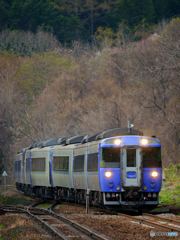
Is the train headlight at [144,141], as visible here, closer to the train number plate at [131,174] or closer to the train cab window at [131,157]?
the train cab window at [131,157]

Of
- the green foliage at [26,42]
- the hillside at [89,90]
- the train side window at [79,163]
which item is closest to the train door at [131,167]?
the train side window at [79,163]

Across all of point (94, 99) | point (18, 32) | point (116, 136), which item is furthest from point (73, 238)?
point (18, 32)

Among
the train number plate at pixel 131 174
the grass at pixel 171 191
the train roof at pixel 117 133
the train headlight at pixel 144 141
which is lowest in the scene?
the grass at pixel 171 191

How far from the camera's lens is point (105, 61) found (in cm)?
7519

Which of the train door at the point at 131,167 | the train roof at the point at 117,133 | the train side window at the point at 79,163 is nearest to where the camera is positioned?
the train door at the point at 131,167

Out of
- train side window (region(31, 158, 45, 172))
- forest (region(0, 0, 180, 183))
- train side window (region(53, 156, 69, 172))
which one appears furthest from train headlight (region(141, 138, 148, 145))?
forest (region(0, 0, 180, 183))

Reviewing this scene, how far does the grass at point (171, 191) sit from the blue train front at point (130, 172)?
2.89 meters

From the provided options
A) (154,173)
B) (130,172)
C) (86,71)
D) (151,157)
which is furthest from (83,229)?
(86,71)

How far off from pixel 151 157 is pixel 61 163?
8102mm

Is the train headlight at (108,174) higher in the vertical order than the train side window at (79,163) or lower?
lower

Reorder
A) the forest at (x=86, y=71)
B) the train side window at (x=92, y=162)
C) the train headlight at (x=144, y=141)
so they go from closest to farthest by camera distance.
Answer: the train headlight at (x=144, y=141)
the train side window at (x=92, y=162)
the forest at (x=86, y=71)

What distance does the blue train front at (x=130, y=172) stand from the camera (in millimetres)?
16359

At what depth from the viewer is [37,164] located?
28.7m

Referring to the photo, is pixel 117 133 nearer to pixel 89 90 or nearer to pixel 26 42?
pixel 89 90
